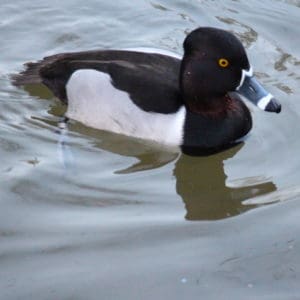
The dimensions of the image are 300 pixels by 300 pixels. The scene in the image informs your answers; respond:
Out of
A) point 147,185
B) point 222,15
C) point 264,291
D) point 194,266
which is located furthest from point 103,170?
point 222,15

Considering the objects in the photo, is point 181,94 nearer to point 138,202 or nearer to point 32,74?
point 138,202

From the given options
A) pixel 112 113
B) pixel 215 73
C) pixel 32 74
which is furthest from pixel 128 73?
pixel 32 74

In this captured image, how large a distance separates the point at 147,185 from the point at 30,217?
2.69 ft

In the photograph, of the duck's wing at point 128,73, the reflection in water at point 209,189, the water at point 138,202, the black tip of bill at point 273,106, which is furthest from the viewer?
the duck's wing at point 128,73

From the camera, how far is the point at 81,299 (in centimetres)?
403

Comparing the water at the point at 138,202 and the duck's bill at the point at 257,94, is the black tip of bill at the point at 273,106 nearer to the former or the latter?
the duck's bill at the point at 257,94

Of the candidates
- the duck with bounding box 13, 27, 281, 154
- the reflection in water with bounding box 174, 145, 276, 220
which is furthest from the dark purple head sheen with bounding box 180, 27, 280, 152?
the reflection in water with bounding box 174, 145, 276, 220

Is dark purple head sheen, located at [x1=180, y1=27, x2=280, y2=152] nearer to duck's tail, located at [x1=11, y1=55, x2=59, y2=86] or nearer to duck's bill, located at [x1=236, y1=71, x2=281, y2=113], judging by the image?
duck's bill, located at [x1=236, y1=71, x2=281, y2=113]

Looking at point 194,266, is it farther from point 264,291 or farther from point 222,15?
point 222,15

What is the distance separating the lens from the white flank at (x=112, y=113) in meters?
5.62

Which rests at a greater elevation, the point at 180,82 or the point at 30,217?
the point at 180,82

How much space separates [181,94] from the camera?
570 centimetres

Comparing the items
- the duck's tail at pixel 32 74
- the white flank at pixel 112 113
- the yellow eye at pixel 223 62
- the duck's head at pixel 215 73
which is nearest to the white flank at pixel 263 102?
the duck's head at pixel 215 73

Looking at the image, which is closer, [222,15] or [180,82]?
[180,82]
